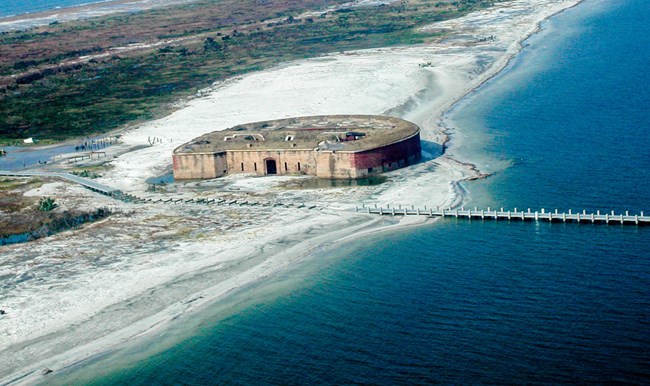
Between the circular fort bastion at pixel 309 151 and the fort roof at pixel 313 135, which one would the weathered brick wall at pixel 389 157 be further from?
the fort roof at pixel 313 135

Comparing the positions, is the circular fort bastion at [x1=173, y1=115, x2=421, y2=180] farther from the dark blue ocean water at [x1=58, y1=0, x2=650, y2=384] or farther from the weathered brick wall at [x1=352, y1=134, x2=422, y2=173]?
the dark blue ocean water at [x1=58, y1=0, x2=650, y2=384]

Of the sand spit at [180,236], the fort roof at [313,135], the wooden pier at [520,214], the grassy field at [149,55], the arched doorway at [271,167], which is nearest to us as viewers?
the sand spit at [180,236]

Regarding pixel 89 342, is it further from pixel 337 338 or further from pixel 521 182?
pixel 521 182

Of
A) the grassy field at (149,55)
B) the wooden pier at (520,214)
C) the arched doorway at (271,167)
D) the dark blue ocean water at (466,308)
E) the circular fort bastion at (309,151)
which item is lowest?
the dark blue ocean water at (466,308)

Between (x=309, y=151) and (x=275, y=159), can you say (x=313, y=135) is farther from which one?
(x=275, y=159)

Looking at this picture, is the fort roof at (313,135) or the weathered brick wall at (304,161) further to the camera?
the fort roof at (313,135)

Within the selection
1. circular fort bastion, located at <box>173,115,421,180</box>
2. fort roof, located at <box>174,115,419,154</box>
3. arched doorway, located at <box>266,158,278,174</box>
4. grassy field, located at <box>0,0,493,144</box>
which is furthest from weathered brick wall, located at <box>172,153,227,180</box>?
grassy field, located at <box>0,0,493,144</box>

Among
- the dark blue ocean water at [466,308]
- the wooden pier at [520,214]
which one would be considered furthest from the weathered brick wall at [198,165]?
the dark blue ocean water at [466,308]
